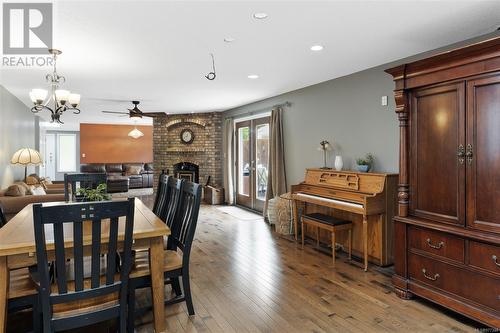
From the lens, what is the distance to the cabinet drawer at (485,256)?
7.68 ft

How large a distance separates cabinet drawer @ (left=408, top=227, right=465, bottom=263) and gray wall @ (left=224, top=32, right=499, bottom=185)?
122 cm

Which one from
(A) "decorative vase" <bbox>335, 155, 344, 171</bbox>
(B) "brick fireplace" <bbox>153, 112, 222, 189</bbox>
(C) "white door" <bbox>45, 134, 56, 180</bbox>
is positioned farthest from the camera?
(C) "white door" <bbox>45, 134, 56, 180</bbox>

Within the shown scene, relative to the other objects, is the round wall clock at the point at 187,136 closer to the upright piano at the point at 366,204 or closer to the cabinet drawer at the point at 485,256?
the upright piano at the point at 366,204

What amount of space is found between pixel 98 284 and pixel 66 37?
233 cm

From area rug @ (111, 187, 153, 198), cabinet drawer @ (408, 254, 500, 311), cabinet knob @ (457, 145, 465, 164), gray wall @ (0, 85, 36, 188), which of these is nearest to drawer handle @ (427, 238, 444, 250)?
cabinet drawer @ (408, 254, 500, 311)

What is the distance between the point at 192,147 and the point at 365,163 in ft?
18.6

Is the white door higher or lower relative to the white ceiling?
lower

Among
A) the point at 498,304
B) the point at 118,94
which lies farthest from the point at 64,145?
the point at 498,304

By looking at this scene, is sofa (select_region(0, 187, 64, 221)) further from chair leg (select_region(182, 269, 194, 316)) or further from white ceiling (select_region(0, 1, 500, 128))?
chair leg (select_region(182, 269, 194, 316))

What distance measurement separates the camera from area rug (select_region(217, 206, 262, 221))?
667 cm

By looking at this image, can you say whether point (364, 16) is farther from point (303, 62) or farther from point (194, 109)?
point (194, 109)

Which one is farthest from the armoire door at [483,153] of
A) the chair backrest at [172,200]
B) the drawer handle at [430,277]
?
the chair backrest at [172,200]

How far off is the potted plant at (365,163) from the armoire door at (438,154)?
3.83 feet

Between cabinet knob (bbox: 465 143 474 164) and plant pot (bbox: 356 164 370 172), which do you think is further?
plant pot (bbox: 356 164 370 172)
